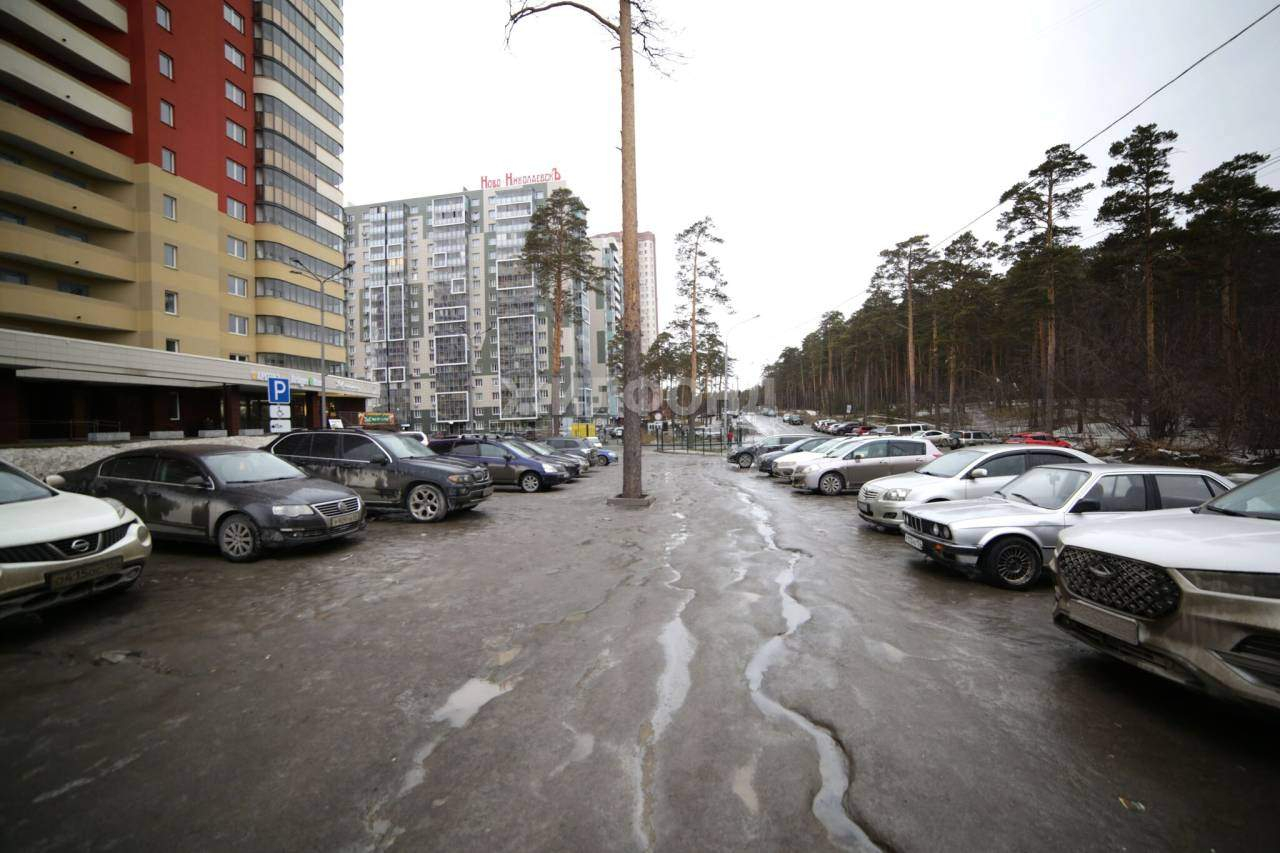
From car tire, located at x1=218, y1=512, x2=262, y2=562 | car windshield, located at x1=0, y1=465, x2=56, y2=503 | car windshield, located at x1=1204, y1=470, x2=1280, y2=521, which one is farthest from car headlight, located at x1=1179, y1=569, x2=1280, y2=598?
car windshield, located at x1=0, y1=465, x2=56, y2=503

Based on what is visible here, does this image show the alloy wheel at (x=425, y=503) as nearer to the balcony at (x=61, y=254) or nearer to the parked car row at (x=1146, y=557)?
the parked car row at (x=1146, y=557)

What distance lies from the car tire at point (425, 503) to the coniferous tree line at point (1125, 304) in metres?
20.0

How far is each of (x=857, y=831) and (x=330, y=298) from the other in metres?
51.9

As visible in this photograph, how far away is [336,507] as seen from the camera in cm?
762

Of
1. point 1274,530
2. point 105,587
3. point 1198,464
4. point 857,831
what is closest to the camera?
point 857,831

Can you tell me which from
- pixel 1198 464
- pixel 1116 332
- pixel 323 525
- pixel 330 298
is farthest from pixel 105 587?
pixel 330 298

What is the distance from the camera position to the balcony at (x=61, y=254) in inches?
963

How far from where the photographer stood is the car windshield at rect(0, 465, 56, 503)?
16.8 feet

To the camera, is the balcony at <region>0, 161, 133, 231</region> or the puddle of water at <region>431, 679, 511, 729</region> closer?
the puddle of water at <region>431, 679, 511, 729</region>

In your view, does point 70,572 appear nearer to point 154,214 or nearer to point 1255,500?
point 1255,500

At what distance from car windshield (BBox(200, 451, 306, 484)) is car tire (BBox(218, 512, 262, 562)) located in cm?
61

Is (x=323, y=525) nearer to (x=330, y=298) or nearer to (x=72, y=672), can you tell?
(x=72, y=672)

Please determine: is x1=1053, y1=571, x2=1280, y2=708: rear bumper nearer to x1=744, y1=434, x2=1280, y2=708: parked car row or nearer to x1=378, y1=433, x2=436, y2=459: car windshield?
x1=744, y1=434, x2=1280, y2=708: parked car row

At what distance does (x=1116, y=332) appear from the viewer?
18.8m
